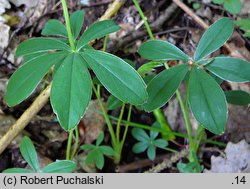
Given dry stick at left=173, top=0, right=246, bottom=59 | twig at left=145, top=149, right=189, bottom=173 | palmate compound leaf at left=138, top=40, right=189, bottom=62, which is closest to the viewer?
palmate compound leaf at left=138, top=40, right=189, bottom=62

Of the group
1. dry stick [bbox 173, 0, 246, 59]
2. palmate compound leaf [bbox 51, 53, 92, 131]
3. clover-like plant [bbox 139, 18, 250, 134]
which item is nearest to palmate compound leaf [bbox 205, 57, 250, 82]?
clover-like plant [bbox 139, 18, 250, 134]

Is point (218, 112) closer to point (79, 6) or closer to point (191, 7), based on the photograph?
point (191, 7)

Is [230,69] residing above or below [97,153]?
above

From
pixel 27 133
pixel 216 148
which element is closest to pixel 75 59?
pixel 27 133

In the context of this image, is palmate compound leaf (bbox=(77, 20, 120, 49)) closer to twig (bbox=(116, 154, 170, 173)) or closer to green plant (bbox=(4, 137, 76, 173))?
green plant (bbox=(4, 137, 76, 173))

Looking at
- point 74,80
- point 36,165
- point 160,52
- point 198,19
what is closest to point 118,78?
point 74,80

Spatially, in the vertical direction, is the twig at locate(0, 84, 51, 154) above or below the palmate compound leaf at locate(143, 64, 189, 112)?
below

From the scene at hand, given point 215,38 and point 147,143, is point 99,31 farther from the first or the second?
point 147,143
